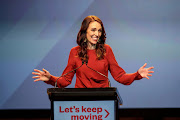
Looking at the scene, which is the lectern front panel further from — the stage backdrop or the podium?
the stage backdrop

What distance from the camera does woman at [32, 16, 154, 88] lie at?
247 centimetres

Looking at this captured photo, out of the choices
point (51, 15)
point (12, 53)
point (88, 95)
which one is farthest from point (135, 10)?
point (88, 95)

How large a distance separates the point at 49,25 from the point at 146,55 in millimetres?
1454

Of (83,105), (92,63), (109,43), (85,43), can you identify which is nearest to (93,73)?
(92,63)

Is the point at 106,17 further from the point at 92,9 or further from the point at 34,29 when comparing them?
the point at 34,29

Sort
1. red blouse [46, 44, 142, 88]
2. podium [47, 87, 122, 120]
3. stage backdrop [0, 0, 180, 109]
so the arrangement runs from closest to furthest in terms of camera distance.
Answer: podium [47, 87, 122, 120]
red blouse [46, 44, 142, 88]
stage backdrop [0, 0, 180, 109]

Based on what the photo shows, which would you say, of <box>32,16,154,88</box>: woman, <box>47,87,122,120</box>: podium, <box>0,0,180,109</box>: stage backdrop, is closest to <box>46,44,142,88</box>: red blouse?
<box>32,16,154,88</box>: woman

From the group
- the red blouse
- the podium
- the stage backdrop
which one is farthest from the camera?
the stage backdrop

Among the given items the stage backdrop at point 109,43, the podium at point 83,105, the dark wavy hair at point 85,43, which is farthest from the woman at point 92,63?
the stage backdrop at point 109,43

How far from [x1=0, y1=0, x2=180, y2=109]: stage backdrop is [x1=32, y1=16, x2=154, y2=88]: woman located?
1504 millimetres

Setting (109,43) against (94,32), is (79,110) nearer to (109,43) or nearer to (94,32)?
(94,32)

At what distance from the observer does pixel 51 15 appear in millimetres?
4156

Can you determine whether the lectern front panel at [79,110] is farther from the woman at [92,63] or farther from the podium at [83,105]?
the woman at [92,63]

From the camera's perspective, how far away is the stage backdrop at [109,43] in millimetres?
4102
